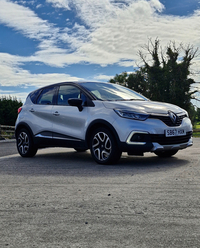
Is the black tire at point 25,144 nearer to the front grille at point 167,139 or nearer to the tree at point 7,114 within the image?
the front grille at point 167,139

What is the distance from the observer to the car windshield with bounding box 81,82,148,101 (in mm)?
7645

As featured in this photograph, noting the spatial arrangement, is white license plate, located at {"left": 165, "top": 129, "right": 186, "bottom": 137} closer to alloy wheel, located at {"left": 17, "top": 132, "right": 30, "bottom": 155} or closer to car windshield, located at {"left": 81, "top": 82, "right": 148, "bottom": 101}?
car windshield, located at {"left": 81, "top": 82, "right": 148, "bottom": 101}

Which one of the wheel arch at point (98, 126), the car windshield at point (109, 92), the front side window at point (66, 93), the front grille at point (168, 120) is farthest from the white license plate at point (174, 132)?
the front side window at point (66, 93)

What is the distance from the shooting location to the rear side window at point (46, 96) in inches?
340

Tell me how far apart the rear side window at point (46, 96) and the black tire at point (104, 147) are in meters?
1.84

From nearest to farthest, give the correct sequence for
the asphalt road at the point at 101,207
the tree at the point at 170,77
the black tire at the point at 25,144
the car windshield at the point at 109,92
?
the asphalt road at the point at 101,207
the car windshield at the point at 109,92
the black tire at the point at 25,144
the tree at the point at 170,77

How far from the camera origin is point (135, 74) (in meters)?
58.3

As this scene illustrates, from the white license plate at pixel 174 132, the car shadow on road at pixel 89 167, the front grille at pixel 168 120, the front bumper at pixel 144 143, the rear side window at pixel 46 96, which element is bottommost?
the car shadow on road at pixel 89 167

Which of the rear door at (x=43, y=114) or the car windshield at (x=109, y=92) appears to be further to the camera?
the rear door at (x=43, y=114)

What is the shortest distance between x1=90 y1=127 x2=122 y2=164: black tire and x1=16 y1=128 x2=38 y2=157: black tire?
225 cm

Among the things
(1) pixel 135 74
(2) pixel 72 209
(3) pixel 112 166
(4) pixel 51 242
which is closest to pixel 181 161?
(3) pixel 112 166

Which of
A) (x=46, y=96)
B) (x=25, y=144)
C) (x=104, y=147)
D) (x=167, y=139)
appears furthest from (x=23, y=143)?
(x=167, y=139)

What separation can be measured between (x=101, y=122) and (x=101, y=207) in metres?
3.32

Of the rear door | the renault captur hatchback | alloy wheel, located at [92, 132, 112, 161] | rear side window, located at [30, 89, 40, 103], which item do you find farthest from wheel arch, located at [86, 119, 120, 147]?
rear side window, located at [30, 89, 40, 103]
